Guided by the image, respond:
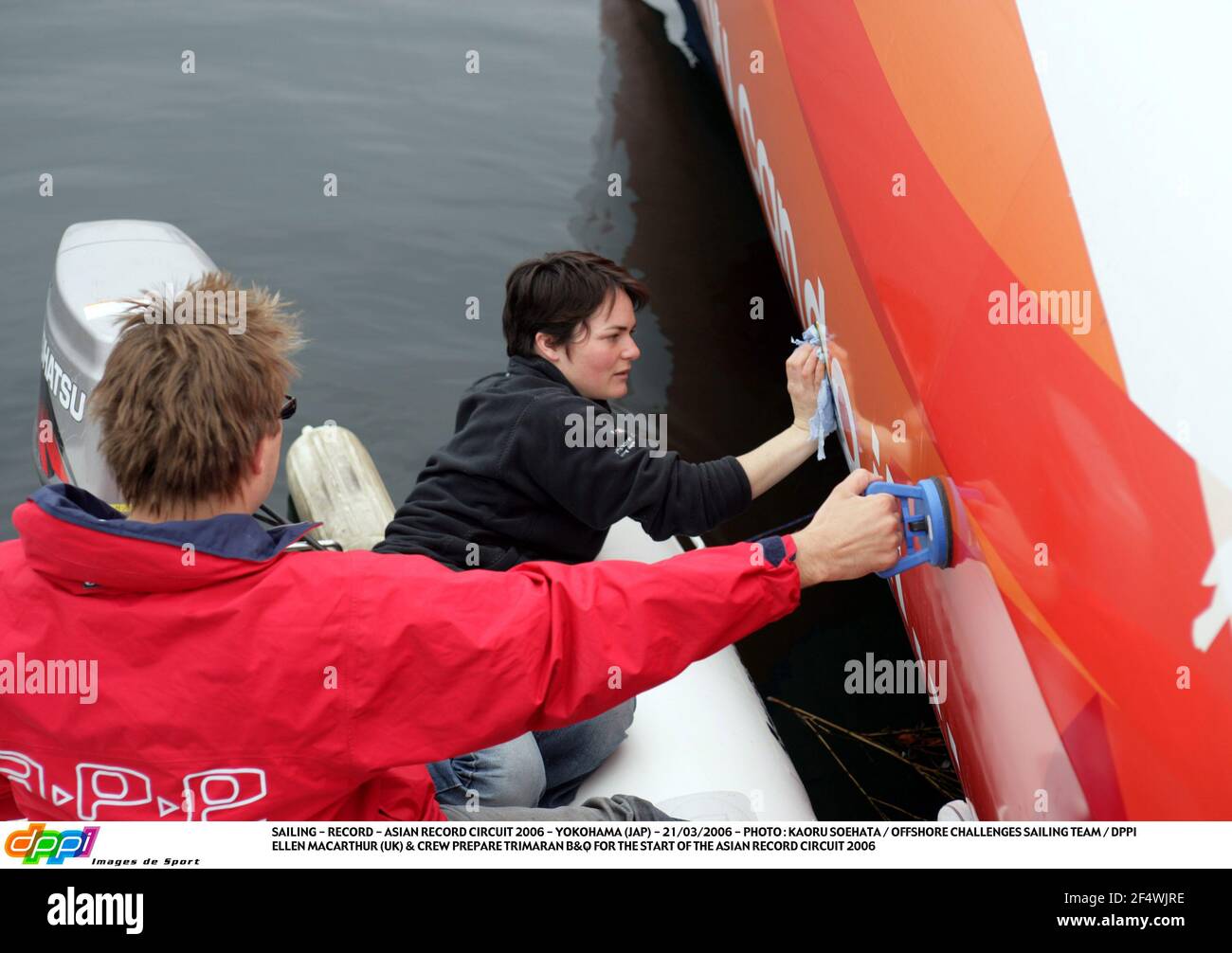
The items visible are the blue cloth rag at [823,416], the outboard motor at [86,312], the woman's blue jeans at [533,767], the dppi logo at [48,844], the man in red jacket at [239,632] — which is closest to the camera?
the dppi logo at [48,844]

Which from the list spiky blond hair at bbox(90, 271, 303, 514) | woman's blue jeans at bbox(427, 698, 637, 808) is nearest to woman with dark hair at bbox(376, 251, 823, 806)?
woman's blue jeans at bbox(427, 698, 637, 808)

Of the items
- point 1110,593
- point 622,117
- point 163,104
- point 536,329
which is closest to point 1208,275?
point 1110,593

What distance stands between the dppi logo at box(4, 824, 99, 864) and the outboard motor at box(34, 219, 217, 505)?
6.70 feet

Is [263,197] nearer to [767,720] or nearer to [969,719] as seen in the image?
[767,720]

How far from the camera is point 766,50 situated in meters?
3.65

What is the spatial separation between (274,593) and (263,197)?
4740 millimetres

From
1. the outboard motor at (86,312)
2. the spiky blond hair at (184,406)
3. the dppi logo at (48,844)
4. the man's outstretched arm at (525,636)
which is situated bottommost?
the dppi logo at (48,844)

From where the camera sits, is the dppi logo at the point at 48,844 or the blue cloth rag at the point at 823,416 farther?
the blue cloth rag at the point at 823,416

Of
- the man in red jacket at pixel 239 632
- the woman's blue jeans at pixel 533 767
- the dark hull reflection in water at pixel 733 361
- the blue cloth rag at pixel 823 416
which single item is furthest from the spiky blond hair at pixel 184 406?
the dark hull reflection in water at pixel 733 361

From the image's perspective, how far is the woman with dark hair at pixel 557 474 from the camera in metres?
2.52

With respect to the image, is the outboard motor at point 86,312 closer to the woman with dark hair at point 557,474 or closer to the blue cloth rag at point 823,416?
the woman with dark hair at point 557,474

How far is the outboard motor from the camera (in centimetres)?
358

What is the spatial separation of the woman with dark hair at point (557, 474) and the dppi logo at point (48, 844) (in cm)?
107

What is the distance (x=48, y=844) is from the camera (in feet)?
4.65
